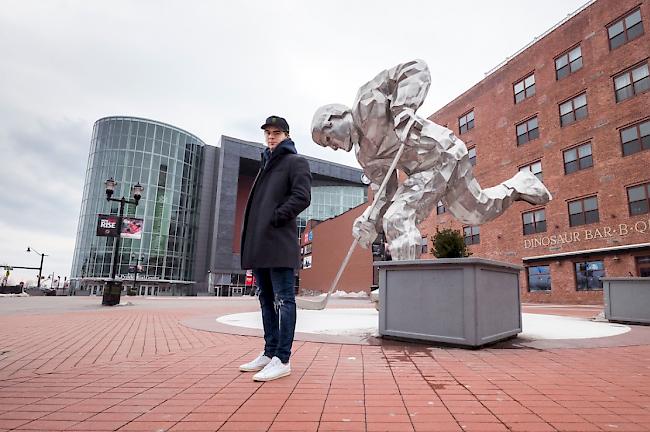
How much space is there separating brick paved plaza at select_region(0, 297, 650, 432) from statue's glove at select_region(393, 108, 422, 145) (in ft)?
10.7

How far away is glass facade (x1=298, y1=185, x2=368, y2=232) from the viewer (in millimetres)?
63219

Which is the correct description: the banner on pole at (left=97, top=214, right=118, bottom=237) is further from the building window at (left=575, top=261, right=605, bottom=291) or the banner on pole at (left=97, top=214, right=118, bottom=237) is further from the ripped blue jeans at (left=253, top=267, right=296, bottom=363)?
the building window at (left=575, top=261, right=605, bottom=291)

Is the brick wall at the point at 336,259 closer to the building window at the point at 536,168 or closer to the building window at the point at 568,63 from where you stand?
the building window at the point at 536,168

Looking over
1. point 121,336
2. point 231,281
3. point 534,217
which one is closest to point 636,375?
point 121,336

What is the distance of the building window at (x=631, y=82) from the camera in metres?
17.5

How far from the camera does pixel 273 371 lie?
2781 mm

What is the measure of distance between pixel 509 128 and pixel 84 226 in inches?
1899

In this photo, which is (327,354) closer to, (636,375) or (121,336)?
(636,375)

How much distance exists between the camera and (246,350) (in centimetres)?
390

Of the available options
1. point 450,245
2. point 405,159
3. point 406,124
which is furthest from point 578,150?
point 406,124

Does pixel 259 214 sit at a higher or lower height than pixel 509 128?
lower

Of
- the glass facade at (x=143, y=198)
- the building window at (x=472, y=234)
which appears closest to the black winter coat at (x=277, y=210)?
the building window at (x=472, y=234)

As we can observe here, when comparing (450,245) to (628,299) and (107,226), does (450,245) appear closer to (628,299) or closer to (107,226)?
(628,299)

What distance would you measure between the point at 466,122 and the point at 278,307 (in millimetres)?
27297
